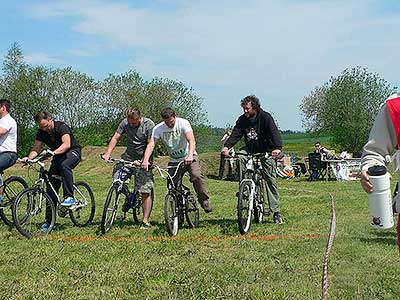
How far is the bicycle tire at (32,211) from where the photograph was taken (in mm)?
8337

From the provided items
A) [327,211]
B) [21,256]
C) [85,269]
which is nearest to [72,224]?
[21,256]

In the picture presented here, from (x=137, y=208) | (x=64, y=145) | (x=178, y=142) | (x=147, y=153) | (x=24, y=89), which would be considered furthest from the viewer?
(x=24, y=89)

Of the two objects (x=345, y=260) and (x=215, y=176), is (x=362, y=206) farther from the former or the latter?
(x=215, y=176)

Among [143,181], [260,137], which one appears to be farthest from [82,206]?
[260,137]

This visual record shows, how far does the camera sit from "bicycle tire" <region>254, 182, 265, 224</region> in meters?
9.24

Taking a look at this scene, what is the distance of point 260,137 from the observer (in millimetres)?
9258

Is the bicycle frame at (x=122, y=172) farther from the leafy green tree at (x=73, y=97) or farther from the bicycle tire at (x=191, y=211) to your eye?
the leafy green tree at (x=73, y=97)

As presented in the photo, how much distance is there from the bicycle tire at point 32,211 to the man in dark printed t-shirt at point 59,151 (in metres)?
0.09

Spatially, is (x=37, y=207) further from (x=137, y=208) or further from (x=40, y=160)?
(x=137, y=208)

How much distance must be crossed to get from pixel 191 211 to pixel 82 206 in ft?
5.23

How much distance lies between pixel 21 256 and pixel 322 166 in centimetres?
1912

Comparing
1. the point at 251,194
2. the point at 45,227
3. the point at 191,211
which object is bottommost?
the point at 45,227

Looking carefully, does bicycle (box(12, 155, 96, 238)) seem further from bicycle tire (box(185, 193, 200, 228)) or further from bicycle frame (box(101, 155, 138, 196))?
bicycle tire (box(185, 193, 200, 228))

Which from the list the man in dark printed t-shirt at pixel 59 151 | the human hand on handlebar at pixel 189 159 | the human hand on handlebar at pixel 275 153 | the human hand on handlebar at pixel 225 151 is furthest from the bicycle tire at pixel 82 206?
the human hand on handlebar at pixel 275 153
